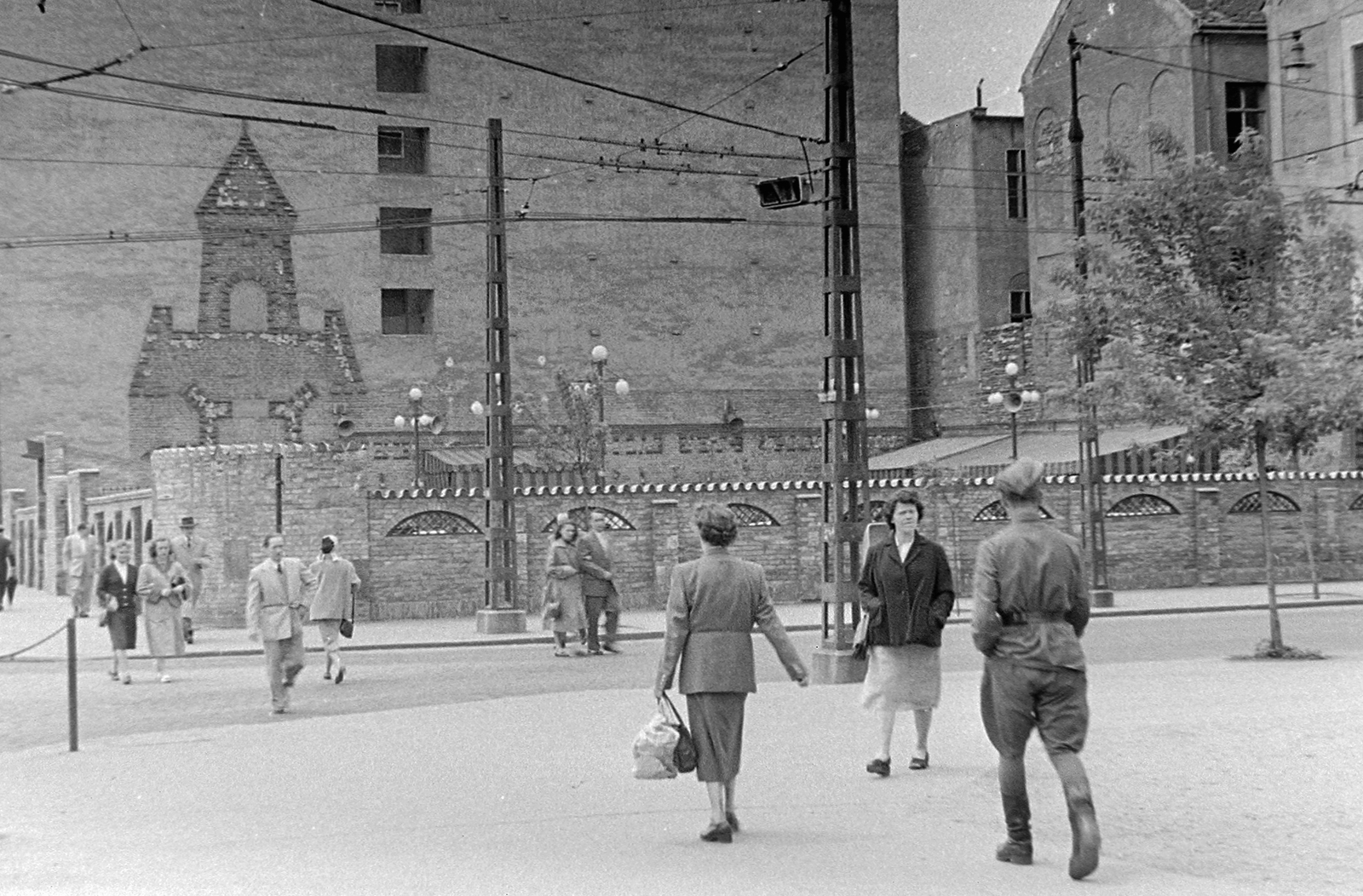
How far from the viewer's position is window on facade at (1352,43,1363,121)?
39500 millimetres

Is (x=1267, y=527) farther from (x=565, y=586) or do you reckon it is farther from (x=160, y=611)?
(x=160, y=611)

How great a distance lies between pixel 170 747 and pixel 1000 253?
144ft

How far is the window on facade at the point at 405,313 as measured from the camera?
52469 millimetres

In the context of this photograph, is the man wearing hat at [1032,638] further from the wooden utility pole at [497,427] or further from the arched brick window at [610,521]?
the arched brick window at [610,521]

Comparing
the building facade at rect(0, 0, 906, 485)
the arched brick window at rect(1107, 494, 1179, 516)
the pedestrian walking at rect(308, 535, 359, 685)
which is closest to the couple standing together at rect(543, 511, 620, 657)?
the pedestrian walking at rect(308, 535, 359, 685)

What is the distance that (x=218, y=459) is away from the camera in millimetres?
31531

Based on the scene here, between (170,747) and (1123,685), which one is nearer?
(170,747)

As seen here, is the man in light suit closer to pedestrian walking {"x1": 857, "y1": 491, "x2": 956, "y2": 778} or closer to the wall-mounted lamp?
pedestrian walking {"x1": 857, "y1": 491, "x2": 956, "y2": 778}

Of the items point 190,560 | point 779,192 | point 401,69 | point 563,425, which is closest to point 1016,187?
point 563,425

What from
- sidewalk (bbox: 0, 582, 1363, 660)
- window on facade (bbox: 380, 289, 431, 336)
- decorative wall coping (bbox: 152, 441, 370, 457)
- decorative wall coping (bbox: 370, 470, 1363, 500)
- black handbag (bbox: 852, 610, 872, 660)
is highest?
window on facade (bbox: 380, 289, 431, 336)

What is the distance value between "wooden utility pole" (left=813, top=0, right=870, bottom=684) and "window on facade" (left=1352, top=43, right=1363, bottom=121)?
85.8ft

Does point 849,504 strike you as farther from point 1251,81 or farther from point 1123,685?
→ point 1251,81

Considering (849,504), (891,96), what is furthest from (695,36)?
(849,504)

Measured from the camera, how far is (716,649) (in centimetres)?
910
